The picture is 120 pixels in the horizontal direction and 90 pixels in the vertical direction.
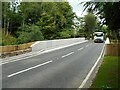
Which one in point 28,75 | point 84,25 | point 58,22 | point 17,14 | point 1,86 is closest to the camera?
point 1,86

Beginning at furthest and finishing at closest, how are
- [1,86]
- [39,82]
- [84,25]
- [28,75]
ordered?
[84,25]
[28,75]
[39,82]
[1,86]

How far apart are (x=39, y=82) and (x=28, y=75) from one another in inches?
93.9

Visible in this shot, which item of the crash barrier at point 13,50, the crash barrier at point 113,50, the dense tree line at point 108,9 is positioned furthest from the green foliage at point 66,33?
the dense tree line at point 108,9

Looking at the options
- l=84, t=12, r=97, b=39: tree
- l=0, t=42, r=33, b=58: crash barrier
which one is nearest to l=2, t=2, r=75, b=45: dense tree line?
l=84, t=12, r=97, b=39: tree

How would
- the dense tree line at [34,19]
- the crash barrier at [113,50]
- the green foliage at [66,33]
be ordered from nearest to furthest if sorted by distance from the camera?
the crash barrier at [113,50] < the dense tree line at [34,19] < the green foliage at [66,33]

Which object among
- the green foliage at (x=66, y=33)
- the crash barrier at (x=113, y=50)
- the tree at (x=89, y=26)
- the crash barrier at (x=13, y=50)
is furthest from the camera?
the tree at (x=89, y=26)

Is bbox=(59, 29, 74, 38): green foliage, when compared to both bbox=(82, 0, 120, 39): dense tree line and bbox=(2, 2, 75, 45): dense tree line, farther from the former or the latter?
bbox=(82, 0, 120, 39): dense tree line

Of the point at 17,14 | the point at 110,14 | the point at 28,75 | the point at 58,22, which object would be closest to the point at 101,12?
the point at 110,14

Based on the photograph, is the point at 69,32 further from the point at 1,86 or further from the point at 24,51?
the point at 1,86

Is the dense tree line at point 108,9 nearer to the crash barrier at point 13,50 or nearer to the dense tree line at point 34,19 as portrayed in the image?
the crash barrier at point 13,50

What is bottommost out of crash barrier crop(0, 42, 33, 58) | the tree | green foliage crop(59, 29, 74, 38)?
crash barrier crop(0, 42, 33, 58)

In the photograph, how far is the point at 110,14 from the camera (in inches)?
537

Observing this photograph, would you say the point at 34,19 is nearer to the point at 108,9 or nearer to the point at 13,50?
the point at 13,50

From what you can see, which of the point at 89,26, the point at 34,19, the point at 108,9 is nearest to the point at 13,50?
the point at 108,9
